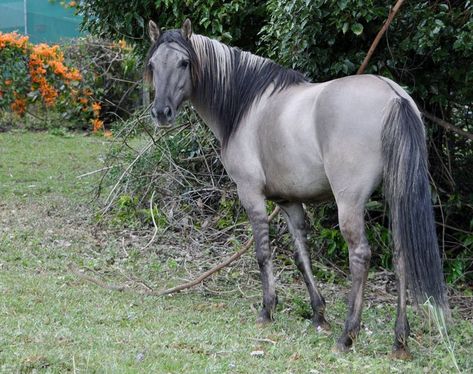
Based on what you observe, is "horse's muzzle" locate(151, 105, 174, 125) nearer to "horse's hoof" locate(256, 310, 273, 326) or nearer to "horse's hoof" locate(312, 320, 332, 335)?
"horse's hoof" locate(256, 310, 273, 326)

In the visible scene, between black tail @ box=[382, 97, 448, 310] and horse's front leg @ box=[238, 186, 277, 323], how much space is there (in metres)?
1.28

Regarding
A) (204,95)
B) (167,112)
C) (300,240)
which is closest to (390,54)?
(204,95)

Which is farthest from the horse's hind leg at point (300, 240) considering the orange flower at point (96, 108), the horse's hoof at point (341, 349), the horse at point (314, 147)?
the orange flower at point (96, 108)

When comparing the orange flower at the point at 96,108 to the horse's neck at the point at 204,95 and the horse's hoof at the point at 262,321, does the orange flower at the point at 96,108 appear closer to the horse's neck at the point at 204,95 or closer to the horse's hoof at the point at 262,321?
the horse's neck at the point at 204,95

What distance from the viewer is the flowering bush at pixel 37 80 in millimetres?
14664

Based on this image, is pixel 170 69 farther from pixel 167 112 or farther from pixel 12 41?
pixel 12 41

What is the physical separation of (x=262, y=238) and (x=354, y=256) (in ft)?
3.26

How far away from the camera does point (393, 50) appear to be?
6406mm

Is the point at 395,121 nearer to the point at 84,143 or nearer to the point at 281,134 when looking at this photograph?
the point at 281,134

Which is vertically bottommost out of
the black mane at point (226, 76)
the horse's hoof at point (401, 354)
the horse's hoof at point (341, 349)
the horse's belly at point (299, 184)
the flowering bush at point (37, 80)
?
the flowering bush at point (37, 80)

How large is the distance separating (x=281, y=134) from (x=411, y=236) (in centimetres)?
120

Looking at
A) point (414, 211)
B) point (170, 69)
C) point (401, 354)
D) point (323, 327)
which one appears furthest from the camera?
point (170, 69)

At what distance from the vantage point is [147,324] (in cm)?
526

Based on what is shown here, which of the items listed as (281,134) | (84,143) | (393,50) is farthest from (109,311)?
(84,143)
